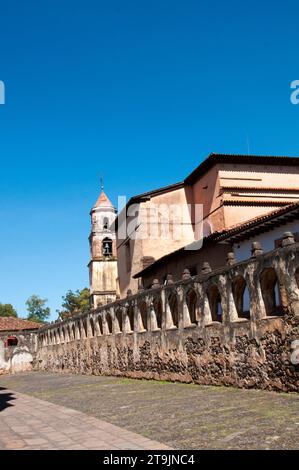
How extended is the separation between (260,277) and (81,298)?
241ft

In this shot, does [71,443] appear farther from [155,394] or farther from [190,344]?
[190,344]

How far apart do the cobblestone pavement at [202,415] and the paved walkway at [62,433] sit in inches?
6.3

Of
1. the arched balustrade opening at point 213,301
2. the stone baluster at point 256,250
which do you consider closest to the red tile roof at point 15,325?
the arched balustrade opening at point 213,301

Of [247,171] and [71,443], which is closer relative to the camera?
[71,443]

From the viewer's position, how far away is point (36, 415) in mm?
9727

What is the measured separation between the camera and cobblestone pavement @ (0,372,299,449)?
5.89 metres

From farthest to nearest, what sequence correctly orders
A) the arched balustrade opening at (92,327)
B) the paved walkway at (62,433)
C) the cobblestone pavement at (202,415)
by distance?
the arched balustrade opening at (92,327), the paved walkway at (62,433), the cobblestone pavement at (202,415)

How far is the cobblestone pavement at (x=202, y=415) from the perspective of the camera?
5.89 m

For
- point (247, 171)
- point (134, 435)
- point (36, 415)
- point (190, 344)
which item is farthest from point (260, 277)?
point (247, 171)

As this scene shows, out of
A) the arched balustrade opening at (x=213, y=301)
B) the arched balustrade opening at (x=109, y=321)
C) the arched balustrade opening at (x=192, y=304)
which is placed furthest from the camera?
the arched balustrade opening at (x=109, y=321)

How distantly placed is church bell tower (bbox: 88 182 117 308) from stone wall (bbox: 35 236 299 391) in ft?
83.1

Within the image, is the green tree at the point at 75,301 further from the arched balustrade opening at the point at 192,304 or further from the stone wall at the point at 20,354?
the arched balustrade opening at the point at 192,304
